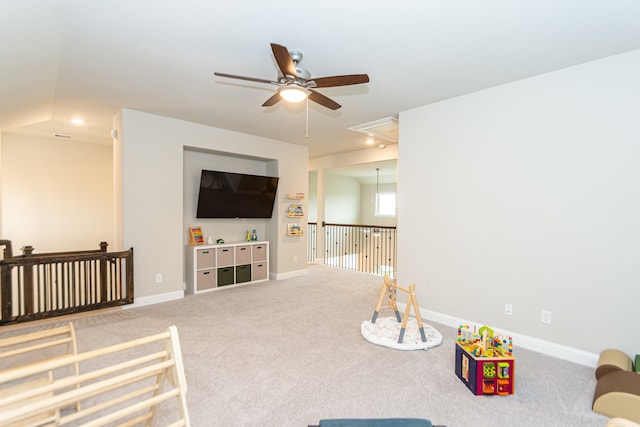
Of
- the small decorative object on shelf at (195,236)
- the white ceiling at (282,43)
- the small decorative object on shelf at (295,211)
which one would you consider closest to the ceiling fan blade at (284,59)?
the white ceiling at (282,43)

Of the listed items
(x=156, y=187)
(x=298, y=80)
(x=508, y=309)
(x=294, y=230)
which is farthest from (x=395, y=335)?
(x=156, y=187)

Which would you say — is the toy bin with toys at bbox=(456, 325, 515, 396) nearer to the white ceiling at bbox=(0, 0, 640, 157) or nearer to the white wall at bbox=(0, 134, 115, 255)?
the white ceiling at bbox=(0, 0, 640, 157)

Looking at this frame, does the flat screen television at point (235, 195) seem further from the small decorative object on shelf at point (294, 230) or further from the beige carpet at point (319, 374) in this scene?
the beige carpet at point (319, 374)

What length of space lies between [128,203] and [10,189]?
119 inches

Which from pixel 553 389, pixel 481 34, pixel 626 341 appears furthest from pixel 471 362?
pixel 481 34

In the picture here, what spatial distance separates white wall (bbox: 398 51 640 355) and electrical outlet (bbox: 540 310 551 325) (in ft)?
0.12

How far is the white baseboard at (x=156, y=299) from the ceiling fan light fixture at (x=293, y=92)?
3.37 meters

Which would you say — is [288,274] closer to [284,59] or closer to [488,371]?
[488,371]

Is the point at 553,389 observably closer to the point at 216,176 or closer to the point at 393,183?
the point at 216,176

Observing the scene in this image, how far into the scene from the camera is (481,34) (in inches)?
86.4

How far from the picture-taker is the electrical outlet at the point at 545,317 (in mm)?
2779

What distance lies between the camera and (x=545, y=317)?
2.80 m

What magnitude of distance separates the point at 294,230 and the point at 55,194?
448 centimetres

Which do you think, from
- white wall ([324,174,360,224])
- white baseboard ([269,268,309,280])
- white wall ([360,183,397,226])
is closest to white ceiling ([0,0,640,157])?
white baseboard ([269,268,309,280])
